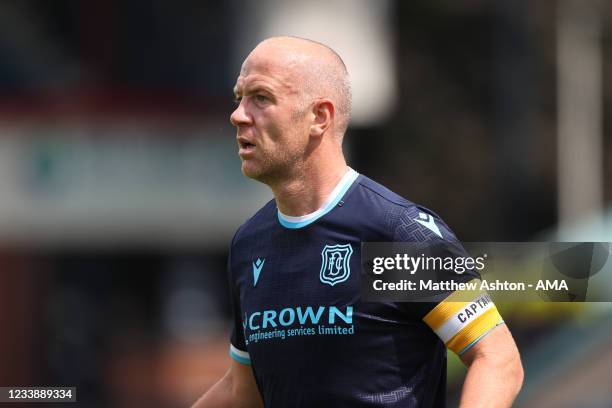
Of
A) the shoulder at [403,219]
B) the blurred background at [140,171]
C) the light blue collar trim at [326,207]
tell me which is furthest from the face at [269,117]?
the blurred background at [140,171]

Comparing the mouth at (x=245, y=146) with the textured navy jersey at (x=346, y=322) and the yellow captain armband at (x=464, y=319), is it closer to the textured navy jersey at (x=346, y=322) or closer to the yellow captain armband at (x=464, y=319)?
the textured navy jersey at (x=346, y=322)

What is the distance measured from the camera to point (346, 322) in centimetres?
548

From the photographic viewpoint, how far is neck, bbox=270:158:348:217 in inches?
224

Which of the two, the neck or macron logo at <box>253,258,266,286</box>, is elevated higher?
the neck

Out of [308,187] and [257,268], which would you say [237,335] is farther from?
[308,187]

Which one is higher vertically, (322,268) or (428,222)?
(428,222)

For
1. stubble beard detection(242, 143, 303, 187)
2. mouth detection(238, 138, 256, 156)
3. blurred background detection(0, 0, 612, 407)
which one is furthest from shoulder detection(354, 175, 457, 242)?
blurred background detection(0, 0, 612, 407)

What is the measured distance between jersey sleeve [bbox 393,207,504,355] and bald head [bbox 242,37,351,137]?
0.50 m

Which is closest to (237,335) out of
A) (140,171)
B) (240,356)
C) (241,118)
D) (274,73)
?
(240,356)

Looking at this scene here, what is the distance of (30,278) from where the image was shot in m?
22.7

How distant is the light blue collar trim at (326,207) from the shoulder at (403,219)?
3.0 inches

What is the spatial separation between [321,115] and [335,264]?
1.69 feet

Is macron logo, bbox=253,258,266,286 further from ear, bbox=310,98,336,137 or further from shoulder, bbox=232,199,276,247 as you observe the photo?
ear, bbox=310,98,336,137

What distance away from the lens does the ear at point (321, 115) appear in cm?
562
